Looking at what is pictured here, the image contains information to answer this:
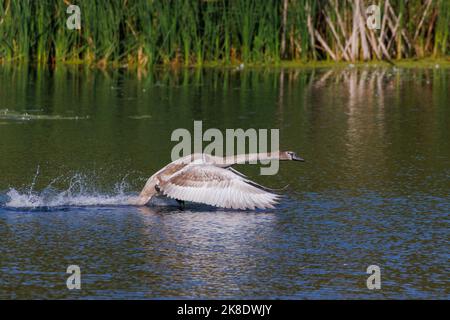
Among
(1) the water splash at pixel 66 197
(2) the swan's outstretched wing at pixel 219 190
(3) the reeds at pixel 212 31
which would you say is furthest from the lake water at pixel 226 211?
(3) the reeds at pixel 212 31

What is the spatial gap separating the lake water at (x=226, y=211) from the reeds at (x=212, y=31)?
10.0 ft

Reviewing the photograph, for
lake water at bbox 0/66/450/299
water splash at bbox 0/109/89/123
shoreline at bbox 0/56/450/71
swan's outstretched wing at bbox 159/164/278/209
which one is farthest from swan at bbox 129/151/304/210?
shoreline at bbox 0/56/450/71

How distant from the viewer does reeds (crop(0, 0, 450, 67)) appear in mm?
22484

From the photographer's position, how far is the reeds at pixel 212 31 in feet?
73.8

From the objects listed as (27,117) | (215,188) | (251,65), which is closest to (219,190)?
(215,188)

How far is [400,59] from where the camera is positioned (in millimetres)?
24219

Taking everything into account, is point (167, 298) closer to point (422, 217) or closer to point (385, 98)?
point (422, 217)

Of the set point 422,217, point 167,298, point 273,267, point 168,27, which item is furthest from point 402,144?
point 168,27

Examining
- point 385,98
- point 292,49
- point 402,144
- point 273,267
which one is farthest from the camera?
point 292,49

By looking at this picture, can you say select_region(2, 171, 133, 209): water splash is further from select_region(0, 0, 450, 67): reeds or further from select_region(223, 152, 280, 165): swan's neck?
select_region(0, 0, 450, 67): reeds

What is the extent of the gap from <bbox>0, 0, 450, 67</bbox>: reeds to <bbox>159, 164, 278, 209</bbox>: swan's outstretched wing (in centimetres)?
1254

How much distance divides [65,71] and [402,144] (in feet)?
33.5

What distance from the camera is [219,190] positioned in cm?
998

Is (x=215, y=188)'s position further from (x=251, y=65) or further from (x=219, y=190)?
(x=251, y=65)
